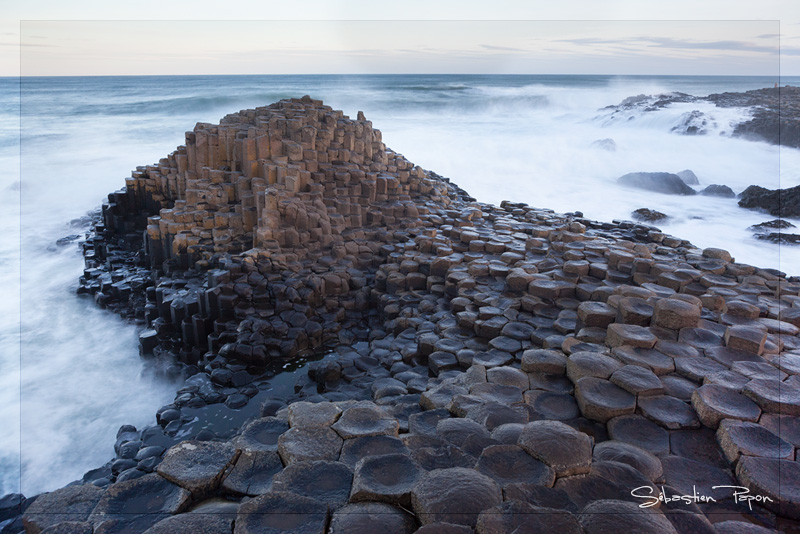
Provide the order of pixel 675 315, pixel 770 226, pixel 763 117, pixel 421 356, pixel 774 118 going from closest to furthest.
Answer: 1. pixel 675 315
2. pixel 421 356
3. pixel 770 226
4. pixel 774 118
5. pixel 763 117

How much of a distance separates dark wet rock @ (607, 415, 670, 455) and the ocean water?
4.71m

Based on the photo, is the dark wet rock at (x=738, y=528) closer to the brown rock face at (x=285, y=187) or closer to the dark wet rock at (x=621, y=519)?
the dark wet rock at (x=621, y=519)

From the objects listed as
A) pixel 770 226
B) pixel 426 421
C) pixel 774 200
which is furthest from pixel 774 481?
pixel 774 200

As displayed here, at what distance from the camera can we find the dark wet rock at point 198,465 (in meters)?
2.57

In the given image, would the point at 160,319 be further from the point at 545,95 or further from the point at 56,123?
the point at 545,95

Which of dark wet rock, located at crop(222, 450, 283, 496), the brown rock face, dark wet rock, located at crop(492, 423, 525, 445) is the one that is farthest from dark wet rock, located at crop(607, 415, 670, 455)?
the brown rock face

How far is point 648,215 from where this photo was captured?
11.7 meters

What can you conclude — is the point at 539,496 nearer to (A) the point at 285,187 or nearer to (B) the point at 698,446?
(B) the point at 698,446

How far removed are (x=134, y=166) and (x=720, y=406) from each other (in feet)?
67.4

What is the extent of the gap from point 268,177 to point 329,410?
201 inches

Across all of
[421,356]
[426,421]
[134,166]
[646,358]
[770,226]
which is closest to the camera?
[426,421]

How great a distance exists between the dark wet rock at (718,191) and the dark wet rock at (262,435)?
14.0m

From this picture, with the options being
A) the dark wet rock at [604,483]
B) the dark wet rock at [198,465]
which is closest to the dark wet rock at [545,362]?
the dark wet rock at [604,483]

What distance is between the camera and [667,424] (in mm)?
3049
